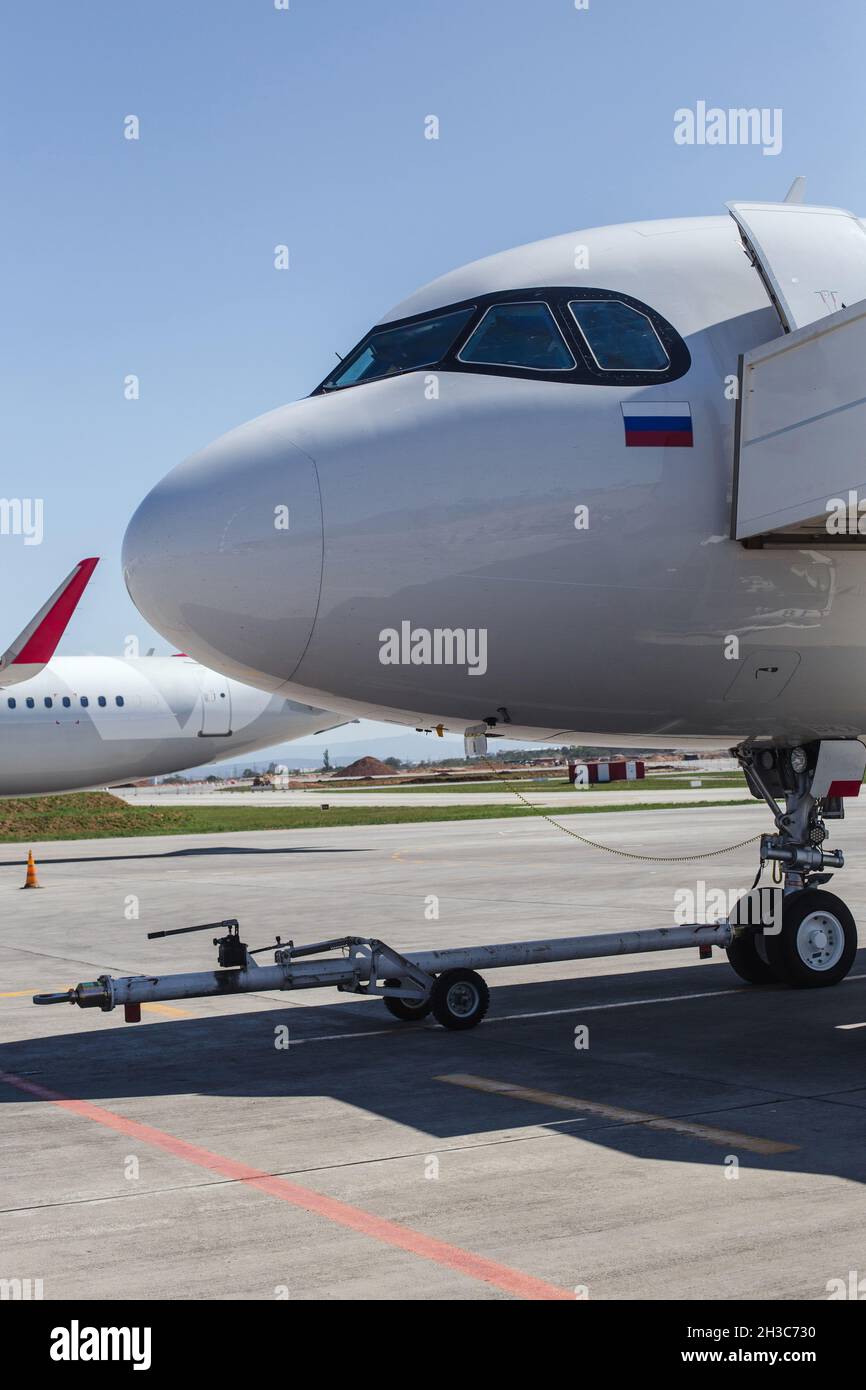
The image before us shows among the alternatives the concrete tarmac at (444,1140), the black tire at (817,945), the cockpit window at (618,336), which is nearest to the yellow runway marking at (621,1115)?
the concrete tarmac at (444,1140)

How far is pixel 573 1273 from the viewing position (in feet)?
18.8

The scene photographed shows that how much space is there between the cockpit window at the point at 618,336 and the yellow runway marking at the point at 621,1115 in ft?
→ 15.6

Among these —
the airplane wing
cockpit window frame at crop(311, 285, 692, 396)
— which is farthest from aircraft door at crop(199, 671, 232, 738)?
cockpit window frame at crop(311, 285, 692, 396)

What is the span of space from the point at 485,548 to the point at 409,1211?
4.16 metres

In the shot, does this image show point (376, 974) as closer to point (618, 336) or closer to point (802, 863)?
point (802, 863)

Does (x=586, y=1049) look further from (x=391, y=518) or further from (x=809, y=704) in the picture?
(x=391, y=518)

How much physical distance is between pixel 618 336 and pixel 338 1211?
6.04m

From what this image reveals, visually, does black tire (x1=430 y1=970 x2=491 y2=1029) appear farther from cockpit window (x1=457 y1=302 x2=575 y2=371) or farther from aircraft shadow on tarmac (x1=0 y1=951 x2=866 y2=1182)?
cockpit window (x1=457 y1=302 x2=575 y2=371)

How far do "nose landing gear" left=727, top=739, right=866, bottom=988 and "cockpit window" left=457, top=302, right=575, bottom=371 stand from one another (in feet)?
12.6

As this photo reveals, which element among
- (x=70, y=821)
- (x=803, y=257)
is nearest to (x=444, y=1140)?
(x=803, y=257)

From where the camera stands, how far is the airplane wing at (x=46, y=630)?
114 feet

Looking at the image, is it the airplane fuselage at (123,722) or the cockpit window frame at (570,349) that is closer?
the cockpit window frame at (570,349)

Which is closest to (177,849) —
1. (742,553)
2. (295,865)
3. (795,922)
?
(295,865)

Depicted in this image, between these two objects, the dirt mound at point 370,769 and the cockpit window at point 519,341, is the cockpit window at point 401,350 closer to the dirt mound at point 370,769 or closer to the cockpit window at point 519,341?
the cockpit window at point 519,341
